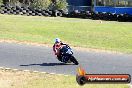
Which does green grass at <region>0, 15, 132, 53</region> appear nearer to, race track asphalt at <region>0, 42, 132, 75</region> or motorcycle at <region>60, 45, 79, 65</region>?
race track asphalt at <region>0, 42, 132, 75</region>

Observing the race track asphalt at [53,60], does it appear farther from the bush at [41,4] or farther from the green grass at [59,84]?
the bush at [41,4]

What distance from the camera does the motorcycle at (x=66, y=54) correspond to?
16.2m

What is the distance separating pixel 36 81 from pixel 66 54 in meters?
3.46

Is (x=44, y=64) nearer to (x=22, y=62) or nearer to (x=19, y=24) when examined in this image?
(x=22, y=62)

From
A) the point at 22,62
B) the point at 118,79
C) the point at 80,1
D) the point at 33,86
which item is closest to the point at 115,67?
the point at 22,62

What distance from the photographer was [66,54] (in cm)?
1622

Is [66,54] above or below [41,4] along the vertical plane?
above

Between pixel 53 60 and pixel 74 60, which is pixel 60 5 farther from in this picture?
pixel 74 60

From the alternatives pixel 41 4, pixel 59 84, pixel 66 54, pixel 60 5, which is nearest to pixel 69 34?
pixel 66 54

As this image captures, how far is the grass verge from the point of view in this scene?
40.5ft

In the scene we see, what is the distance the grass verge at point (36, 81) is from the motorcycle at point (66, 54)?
2.26 m

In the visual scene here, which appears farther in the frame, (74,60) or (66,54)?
(74,60)

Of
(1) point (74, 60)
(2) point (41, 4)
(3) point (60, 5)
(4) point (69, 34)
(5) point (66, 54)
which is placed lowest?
(3) point (60, 5)

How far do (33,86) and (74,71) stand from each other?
3.21 meters
